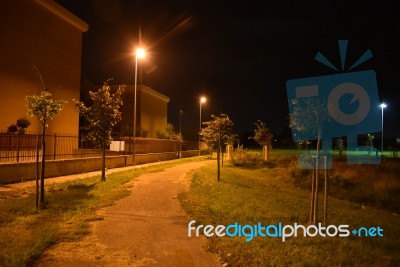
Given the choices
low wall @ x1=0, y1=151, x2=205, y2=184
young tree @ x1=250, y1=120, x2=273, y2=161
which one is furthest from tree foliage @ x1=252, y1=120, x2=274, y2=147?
low wall @ x1=0, y1=151, x2=205, y2=184

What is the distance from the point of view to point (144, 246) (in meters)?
6.69

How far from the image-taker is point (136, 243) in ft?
22.5

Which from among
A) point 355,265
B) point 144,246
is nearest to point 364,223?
point 355,265

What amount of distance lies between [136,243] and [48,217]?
3.10m

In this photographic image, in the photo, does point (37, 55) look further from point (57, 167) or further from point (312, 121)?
point (312, 121)

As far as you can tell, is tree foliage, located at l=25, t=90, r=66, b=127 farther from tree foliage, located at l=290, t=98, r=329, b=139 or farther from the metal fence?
tree foliage, located at l=290, t=98, r=329, b=139

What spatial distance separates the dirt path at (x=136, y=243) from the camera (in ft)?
19.4

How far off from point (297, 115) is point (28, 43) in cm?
2337

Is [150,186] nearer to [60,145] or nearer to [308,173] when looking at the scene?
[60,145]

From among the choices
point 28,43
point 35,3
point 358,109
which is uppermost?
point 35,3

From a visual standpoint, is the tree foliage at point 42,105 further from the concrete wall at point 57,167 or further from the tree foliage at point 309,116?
the tree foliage at point 309,116

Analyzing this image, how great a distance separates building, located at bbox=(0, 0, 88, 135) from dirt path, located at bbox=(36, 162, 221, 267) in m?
16.4
